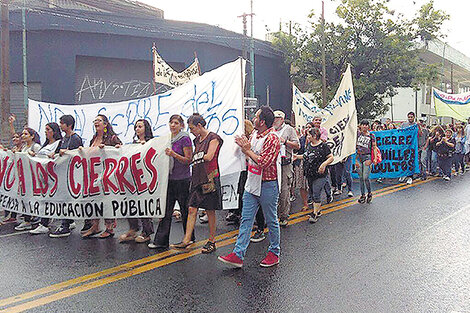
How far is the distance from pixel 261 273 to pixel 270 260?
0.31 metres

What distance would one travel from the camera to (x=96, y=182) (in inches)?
261

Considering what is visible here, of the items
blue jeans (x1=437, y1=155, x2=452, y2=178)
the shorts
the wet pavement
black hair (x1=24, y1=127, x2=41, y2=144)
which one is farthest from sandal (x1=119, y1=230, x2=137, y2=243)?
blue jeans (x1=437, y1=155, x2=452, y2=178)

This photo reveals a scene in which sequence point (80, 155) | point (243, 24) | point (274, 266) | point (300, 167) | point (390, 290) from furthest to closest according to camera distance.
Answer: point (243, 24), point (300, 167), point (80, 155), point (274, 266), point (390, 290)

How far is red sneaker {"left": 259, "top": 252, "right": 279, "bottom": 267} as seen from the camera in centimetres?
537

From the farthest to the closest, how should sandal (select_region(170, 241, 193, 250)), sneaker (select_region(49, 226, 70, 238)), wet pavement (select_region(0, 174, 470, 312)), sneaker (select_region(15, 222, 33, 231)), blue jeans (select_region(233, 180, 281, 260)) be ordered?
sneaker (select_region(15, 222, 33, 231)), sneaker (select_region(49, 226, 70, 238)), sandal (select_region(170, 241, 193, 250)), blue jeans (select_region(233, 180, 281, 260)), wet pavement (select_region(0, 174, 470, 312))

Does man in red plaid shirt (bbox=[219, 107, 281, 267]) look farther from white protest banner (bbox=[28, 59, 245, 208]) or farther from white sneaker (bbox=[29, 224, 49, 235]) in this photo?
white sneaker (bbox=[29, 224, 49, 235])

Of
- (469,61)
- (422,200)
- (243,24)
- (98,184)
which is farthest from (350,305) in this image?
(469,61)

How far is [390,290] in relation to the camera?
457 cm

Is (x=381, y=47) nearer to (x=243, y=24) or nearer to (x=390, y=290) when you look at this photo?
(x=243, y=24)

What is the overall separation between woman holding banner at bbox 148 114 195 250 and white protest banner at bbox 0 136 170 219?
12 cm

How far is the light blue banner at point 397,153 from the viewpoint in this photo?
13.0 m

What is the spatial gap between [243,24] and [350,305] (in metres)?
24.9

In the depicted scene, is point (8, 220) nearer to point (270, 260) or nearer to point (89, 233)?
point (89, 233)

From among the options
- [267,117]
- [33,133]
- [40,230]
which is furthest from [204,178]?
[33,133]
